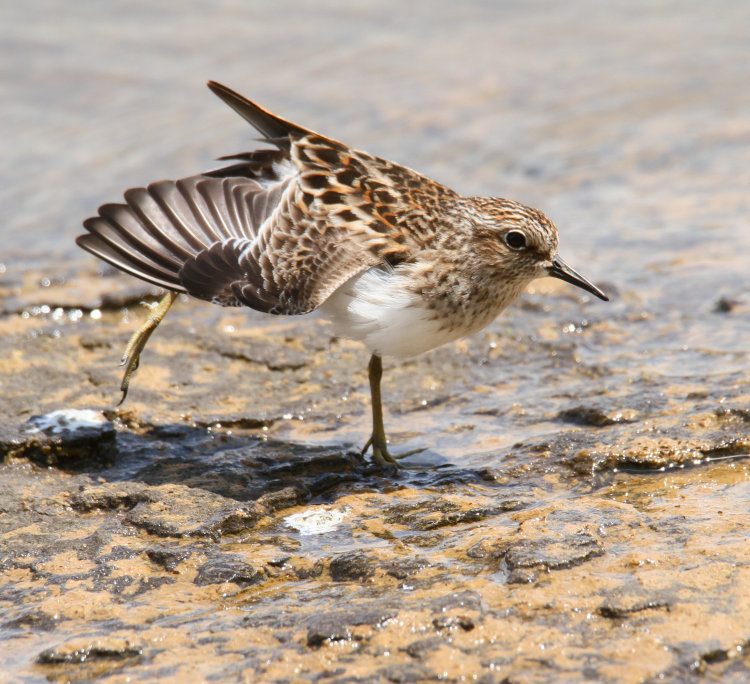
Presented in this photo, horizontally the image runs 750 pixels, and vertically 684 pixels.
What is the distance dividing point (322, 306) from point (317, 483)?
3.58ft

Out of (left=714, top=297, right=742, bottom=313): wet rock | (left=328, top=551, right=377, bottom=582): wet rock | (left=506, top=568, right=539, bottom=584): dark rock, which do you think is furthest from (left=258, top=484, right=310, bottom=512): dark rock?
(left=714, top=297, right=742, bottom=313): wet rock

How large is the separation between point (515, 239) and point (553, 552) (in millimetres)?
2321

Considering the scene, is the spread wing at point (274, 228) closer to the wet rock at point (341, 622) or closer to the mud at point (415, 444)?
the mud at point (415, 444)

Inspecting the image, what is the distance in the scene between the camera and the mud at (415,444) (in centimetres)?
379

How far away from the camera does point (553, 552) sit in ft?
14.0

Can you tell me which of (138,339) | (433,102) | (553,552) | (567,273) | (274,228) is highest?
(433,102)

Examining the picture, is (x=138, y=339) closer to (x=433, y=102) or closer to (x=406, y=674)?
(x=406, y=674)

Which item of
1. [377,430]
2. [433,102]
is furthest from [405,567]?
[433,102]

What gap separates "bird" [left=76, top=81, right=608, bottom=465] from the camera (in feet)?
18.5

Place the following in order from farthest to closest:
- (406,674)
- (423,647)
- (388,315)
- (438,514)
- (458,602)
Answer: (388,315) < (438,514) < (458,602) < (423,647) < (406,674)

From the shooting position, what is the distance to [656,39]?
47.0 ft

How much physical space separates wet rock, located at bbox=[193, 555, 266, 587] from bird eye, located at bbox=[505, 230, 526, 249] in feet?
8.53

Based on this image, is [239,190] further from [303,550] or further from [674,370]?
[674,370]

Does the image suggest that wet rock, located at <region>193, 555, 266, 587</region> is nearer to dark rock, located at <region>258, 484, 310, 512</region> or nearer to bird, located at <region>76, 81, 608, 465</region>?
dark rock, located at <region>258, 484, 310, 512</region>
